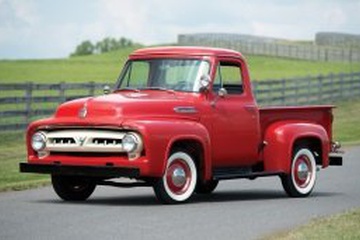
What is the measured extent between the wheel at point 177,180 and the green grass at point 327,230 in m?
2.21

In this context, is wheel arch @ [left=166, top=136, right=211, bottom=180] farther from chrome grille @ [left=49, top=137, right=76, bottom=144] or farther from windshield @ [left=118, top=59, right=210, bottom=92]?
chrome grille @ [left=49, top=137, right=76, bottom=144]

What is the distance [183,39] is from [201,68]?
322 feet

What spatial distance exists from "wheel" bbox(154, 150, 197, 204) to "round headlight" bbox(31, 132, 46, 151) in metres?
1.55

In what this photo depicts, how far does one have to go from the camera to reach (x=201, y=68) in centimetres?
1480

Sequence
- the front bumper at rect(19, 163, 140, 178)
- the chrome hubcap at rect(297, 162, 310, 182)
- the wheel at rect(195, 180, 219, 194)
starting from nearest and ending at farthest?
the front bumper at rect(19, 163, 140, 178) → the chrome hubcap at rect(297, 162, 310, 182) → the wheel at rect(195, 180, 219, 194)

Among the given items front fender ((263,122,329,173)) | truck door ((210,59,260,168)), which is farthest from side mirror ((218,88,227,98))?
front fender ((263,122,329,173))

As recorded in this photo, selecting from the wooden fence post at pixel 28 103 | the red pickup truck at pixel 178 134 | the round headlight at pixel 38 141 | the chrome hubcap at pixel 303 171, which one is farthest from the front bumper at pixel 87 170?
the wooden fence post at pixel 28 103

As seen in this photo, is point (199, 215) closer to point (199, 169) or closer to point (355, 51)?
point (199, 169)

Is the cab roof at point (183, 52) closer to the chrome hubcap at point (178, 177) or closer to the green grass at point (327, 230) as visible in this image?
the chrome hubcap at point (178, 177)

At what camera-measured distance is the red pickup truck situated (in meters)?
13.5

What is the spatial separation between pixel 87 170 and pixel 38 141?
96cm

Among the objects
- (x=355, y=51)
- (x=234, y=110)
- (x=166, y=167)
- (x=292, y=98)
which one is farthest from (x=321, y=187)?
(x=355, y=51)

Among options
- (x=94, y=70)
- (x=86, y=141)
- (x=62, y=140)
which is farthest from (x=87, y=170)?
(x=94, y=70)

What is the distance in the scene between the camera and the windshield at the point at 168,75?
14641 mm
